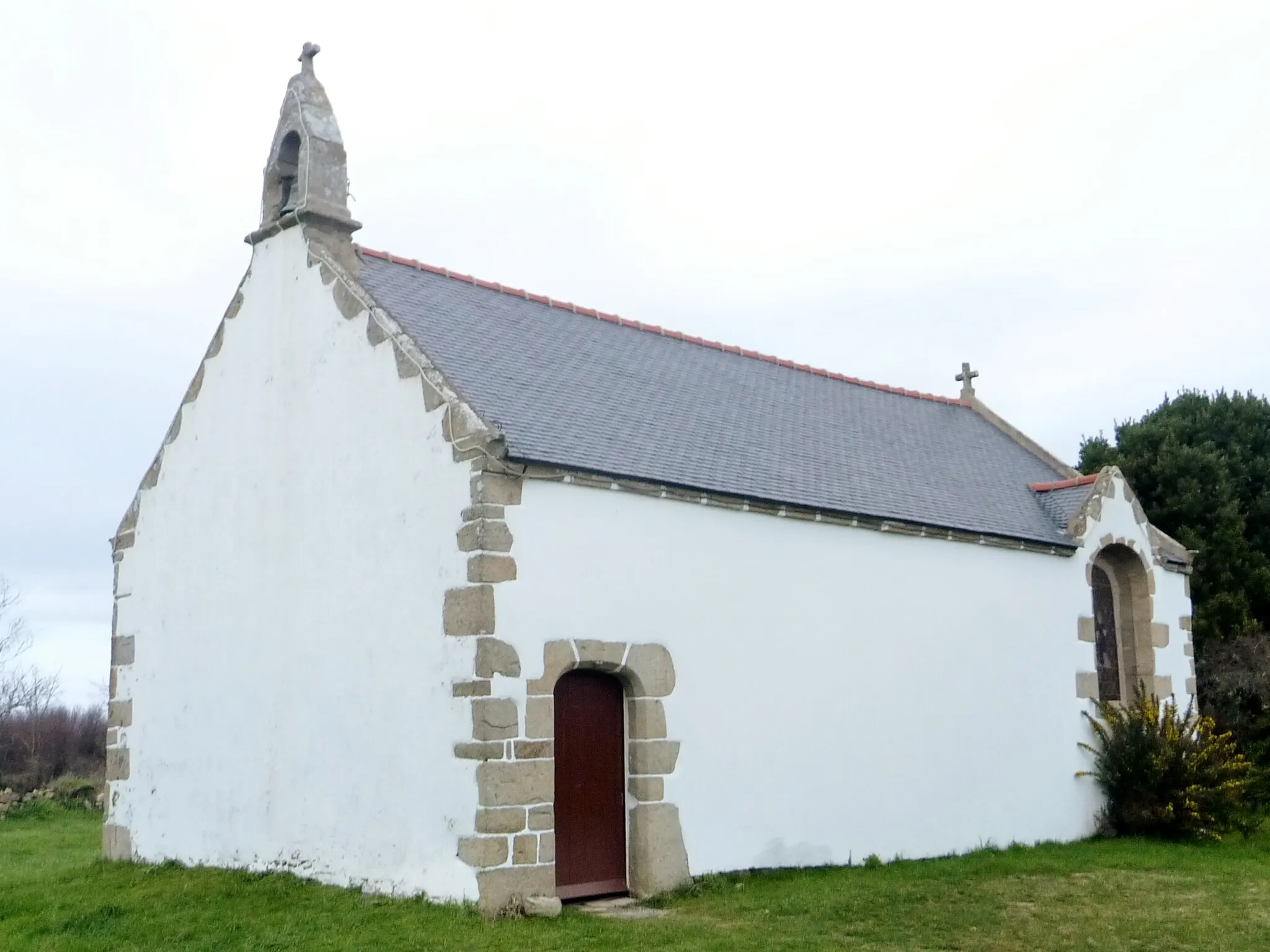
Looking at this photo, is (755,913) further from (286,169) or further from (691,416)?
(286,169)

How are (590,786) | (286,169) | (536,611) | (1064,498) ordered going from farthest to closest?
(1064,498) < (286,169) < (590,786) < (536,611)

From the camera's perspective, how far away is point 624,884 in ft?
36.0

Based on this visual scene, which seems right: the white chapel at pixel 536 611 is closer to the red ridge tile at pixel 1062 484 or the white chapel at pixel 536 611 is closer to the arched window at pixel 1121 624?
the red ridge tile at pixel 1062 484

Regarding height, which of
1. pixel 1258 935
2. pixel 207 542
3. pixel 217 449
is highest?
pixel 217 449

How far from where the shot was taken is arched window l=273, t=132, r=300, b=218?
1324cm

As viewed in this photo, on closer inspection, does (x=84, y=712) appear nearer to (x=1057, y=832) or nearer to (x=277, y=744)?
(x=277, y=744)

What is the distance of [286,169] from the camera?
1332cm

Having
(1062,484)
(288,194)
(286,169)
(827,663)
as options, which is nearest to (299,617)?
(288,194)

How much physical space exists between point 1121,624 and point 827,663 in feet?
20.1

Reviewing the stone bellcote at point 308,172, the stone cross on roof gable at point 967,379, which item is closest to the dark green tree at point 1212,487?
the stone cross on roof gable at point 967,379

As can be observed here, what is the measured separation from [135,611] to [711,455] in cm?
666

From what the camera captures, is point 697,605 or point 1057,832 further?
point 1057,832

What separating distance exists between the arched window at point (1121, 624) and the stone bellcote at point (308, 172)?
10.2 metres

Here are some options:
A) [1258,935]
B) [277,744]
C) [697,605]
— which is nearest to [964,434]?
[697,605]
